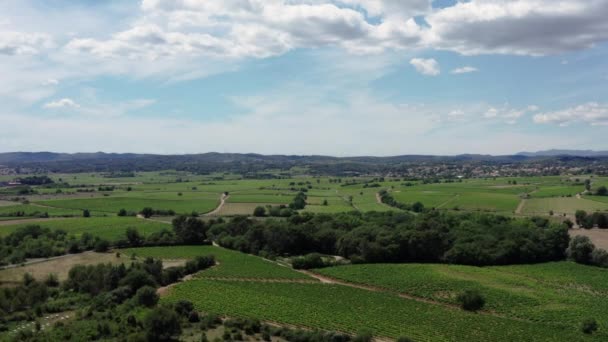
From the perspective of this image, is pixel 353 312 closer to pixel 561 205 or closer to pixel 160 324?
pixel 160 324

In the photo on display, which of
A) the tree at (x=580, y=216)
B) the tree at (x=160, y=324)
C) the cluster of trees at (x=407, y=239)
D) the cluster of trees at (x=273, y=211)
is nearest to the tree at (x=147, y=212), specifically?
the cluster of trees at (x=273, y=211)

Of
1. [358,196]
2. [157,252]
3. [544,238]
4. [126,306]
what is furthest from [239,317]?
[358,196]

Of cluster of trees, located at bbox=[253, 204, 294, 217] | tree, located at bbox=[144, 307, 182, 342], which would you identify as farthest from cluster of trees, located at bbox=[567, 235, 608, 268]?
cluster of trees, located at bbox=[253, 204, 294, 217]

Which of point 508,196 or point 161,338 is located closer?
point 161,338

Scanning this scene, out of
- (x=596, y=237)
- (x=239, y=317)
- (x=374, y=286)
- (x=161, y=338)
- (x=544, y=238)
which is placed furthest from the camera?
(x=596, y=237)

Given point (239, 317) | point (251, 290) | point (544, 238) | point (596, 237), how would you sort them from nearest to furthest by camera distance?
1. point (239, 317)
2. point (251, 290)
3. point (544, 238)
4. point (596, 237)

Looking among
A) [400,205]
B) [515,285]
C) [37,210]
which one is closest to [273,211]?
[400,205]

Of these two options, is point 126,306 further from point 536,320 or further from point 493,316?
point 536,320

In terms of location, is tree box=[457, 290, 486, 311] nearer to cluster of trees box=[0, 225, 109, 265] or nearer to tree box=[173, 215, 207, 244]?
tree box=[173, 215, 207, 244]
